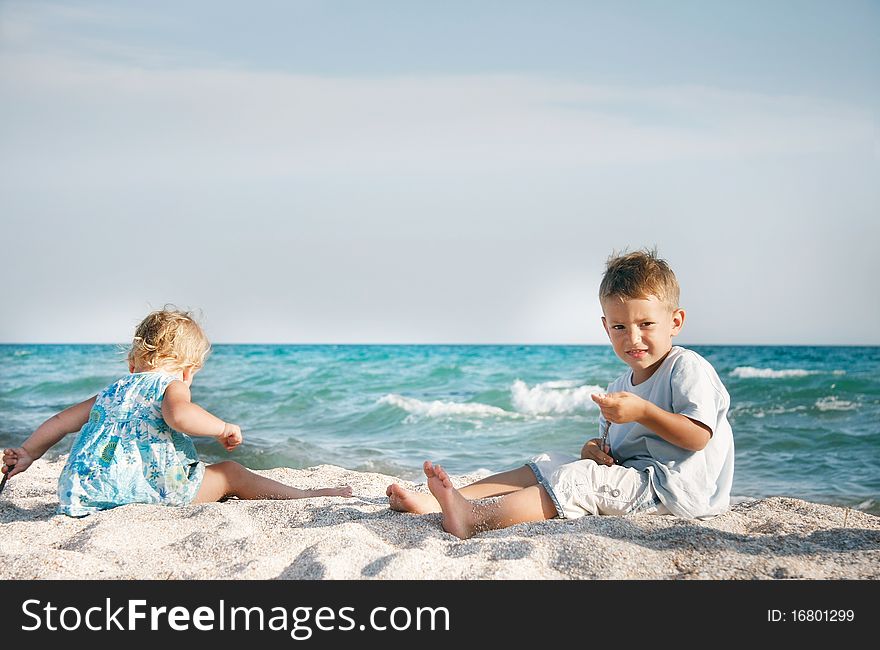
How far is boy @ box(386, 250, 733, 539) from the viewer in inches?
101

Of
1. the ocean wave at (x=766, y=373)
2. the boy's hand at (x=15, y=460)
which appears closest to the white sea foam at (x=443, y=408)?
the ocean wave at (x=766, y=373)

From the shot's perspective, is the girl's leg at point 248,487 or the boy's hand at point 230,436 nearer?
the boy's hand at point 230,436

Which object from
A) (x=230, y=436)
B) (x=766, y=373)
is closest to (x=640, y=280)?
(x=230, y=436)

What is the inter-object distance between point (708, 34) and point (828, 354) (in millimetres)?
17117

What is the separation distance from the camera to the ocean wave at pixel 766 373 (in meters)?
→ 14.5

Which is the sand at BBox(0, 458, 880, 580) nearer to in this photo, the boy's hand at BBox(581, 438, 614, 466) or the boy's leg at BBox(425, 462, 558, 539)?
the boy's leg at BBox(425, 462, 558, 539)

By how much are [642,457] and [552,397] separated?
9781 mm

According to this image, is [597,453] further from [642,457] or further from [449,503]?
[449,503]

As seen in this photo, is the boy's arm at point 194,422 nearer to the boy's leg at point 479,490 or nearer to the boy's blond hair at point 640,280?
the boy's leg at point 479,490

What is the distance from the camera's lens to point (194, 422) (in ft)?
9.09

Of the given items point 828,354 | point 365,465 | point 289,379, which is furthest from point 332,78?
point 828,354

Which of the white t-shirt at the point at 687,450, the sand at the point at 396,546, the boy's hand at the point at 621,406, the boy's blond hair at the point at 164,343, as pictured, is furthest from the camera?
the boy's blond hair at the point at 164,343

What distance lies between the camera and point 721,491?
108 inches

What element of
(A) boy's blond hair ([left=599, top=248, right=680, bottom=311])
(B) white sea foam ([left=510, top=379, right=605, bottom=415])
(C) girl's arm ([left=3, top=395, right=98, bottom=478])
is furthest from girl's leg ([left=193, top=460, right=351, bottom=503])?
(B) white sea foam ([left=510, top=379, right=605, bottom=415])
